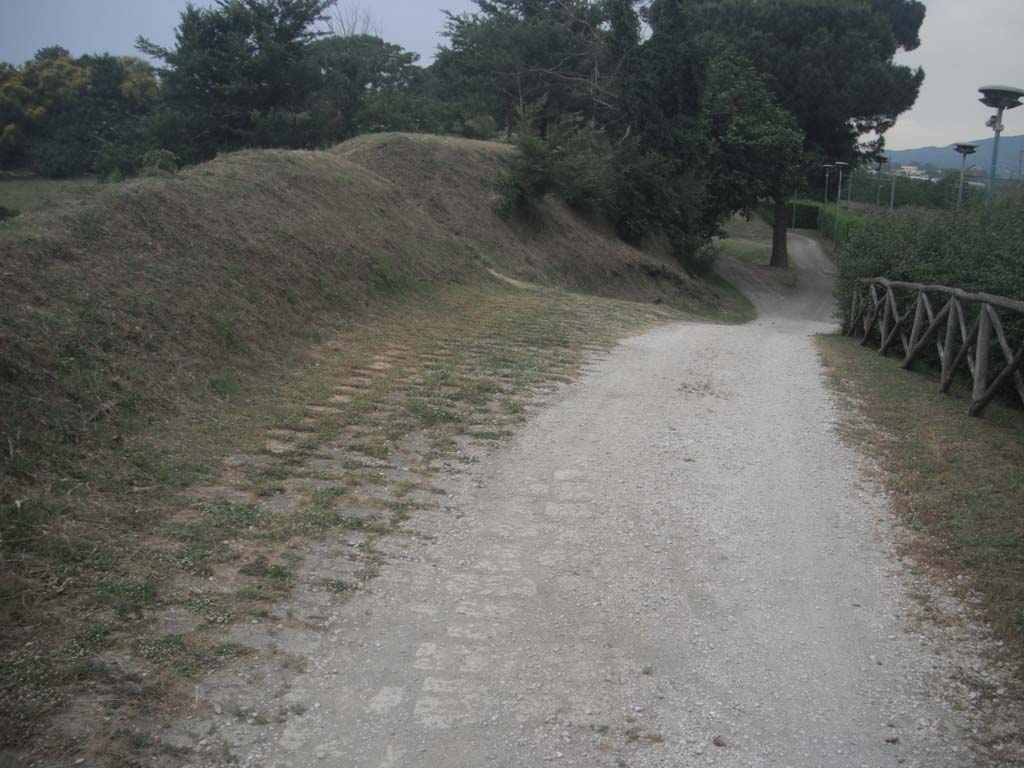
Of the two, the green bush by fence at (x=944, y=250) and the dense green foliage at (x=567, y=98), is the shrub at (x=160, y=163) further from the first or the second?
the green bush by fence at (x=944, y=250)

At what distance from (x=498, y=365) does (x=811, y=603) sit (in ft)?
19.8

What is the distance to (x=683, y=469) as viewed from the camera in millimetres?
6828

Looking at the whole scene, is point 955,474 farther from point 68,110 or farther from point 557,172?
point 68,110

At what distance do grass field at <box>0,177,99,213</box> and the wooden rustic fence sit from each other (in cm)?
1024

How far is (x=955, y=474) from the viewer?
6.64 metres

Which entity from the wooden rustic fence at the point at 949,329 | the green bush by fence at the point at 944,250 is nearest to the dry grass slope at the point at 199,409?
the wooden rustic fence at the point at 949,329

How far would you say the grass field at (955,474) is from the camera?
4.90m

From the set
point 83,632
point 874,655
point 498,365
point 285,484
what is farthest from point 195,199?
point 874,655

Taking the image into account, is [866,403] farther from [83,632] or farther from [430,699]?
[83,632]

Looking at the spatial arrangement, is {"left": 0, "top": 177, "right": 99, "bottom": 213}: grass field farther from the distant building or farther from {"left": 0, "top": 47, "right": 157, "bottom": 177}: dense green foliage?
the distant building

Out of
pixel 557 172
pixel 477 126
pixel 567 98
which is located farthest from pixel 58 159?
pixel 567 98

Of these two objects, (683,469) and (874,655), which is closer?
(874,655)

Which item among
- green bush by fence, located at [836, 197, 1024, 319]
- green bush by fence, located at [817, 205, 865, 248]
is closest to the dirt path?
green bush by fence, located at [836, 197, 1024, 319]

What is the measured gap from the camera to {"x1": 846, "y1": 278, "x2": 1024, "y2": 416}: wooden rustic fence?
8.73 meters
